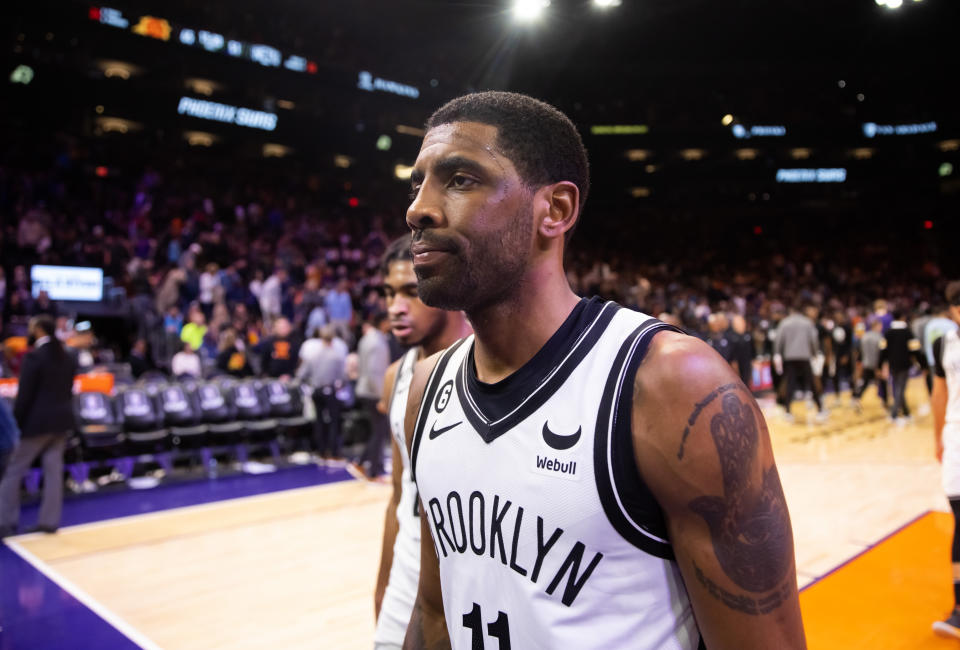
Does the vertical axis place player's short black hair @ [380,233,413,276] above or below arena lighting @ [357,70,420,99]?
below

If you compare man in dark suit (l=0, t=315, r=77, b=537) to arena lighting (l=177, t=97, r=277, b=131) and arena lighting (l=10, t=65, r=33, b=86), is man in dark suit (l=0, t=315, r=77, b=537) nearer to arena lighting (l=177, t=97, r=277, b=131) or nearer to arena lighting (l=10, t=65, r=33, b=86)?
arena lighting (l=10, t=65, r=33, b=86)

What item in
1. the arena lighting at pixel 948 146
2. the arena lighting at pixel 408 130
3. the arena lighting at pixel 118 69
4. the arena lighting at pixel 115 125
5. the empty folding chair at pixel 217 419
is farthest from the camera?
the arena lighting at pixel 948 146

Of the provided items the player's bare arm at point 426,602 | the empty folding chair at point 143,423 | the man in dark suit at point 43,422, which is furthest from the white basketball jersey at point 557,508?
the empty folding chair at point 143,423

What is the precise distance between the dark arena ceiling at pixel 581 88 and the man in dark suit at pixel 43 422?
40.0 feet

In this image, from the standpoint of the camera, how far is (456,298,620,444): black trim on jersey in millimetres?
1235

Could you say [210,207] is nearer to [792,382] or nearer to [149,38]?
[149,38]

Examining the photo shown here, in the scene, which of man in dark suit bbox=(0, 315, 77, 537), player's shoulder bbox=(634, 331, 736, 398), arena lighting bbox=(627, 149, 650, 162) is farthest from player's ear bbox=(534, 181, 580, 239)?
arena lighting bbox=(627, 149, 650, 162)

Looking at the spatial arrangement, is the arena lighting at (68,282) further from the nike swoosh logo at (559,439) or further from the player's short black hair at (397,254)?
the nike swoosh logo at (559,439)

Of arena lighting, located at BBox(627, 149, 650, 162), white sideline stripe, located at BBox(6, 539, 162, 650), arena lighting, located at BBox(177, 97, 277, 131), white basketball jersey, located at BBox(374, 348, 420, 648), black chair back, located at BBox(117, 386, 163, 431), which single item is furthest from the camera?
arena lighting, located at BBox(627, 149, 650, 162)

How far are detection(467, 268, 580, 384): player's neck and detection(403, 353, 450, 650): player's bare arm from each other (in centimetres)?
31

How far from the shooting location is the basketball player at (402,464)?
7.42 ft

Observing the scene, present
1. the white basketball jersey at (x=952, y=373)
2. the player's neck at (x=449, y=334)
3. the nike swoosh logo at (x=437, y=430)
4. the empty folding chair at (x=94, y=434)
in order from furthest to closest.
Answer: the empty folding chair at (x=94, y=434), the white basketball jersey at (x=952, y=373), the player's neck at (x=449, y=334), the nike swoosh logo at (x=437, y=430)

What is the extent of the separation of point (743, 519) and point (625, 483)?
0.17 meters

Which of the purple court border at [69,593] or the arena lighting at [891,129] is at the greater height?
the arena lighting at [891,129]
